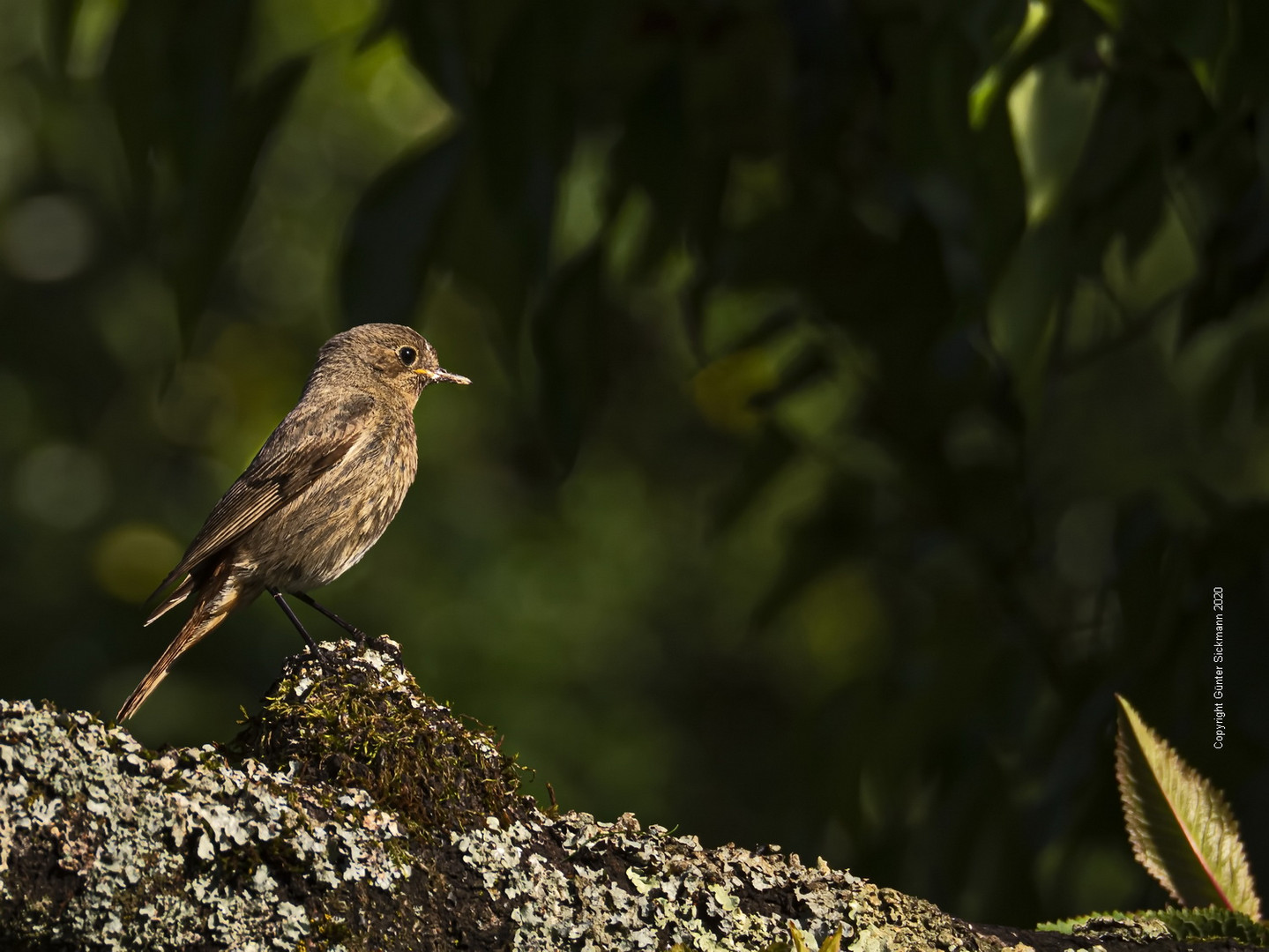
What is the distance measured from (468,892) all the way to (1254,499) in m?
2.67

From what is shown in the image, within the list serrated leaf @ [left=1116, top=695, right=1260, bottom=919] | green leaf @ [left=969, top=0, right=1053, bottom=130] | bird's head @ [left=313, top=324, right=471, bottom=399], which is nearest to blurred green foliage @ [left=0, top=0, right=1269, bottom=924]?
green leaf @ [left=969, top=0, right=1053, bottom=130]

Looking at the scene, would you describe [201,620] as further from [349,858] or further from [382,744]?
[349,858]

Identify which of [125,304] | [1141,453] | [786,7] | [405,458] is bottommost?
[405,458]

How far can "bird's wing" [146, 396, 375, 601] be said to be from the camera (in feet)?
10.1

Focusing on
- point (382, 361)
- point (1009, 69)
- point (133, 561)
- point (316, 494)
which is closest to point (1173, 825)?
point (1009, 69)

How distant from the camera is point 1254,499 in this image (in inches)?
145

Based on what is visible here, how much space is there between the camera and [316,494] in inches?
128

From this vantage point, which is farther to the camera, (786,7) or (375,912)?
(786,7)

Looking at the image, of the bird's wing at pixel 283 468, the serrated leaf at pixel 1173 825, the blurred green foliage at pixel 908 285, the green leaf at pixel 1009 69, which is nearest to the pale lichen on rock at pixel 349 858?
the serrated leaf at pixel 1173 825

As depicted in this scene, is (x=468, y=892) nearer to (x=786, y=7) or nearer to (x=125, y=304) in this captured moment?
(x=786, y=7)

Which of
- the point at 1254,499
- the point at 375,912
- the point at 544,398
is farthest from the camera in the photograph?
the point at 1254,499

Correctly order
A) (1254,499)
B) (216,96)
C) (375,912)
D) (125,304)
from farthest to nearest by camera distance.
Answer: (125,304) < (1254,499) < (216,96) < (375,912)

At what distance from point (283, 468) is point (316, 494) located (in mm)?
91

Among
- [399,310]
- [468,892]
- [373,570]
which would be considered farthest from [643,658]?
[468,892]
